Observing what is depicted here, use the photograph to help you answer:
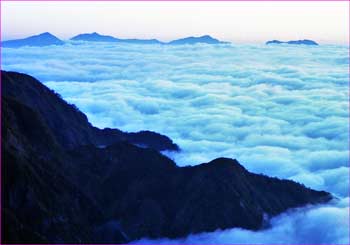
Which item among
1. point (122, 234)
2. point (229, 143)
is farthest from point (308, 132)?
point (122, 234)

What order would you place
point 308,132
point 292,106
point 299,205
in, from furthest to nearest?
point 292,106, point 308,132, point 299,205

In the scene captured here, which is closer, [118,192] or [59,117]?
[118,192]

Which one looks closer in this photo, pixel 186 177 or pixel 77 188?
pixel 77 188

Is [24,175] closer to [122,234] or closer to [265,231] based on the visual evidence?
[122,234]

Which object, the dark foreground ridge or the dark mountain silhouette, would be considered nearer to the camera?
the dark foreground ridge

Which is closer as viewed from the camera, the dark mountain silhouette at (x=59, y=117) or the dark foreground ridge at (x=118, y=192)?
the dark foreground ridge at (x=118, y=192)

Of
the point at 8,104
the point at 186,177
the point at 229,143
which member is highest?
the point at 8,104

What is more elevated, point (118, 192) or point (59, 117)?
point (59, 117)

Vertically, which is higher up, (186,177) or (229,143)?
(186,177)
